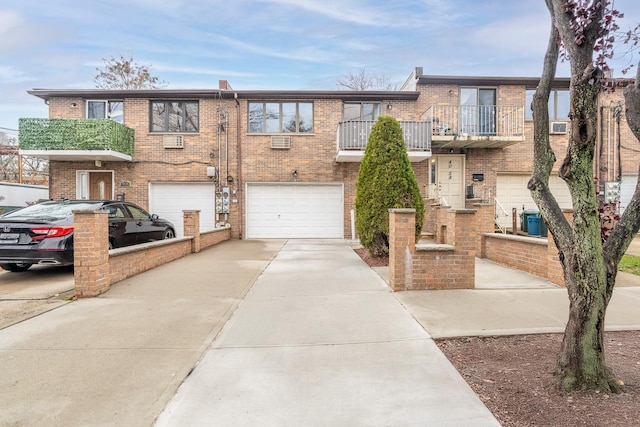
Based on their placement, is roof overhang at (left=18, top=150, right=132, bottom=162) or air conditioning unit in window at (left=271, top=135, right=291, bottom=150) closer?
roof overhang at (left=18, top=150, right=132, bottom=162)

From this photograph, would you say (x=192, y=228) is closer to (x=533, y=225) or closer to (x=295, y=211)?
(x=295, y=211)

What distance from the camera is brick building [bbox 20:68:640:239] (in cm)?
1362

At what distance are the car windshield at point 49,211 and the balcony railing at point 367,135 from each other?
27.0 ft

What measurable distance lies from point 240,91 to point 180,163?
3645 millimetres

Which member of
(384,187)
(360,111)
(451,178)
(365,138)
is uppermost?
(360,111)

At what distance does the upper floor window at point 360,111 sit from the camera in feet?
46.0

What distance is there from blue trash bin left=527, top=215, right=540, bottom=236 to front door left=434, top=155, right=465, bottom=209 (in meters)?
2.40

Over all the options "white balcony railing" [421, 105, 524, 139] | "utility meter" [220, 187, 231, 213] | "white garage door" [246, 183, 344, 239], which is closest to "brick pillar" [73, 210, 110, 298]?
"utility meter" [220, 187, 231, 213]

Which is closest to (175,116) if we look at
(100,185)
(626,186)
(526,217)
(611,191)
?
(100,185)

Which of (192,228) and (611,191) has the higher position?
(611,191)

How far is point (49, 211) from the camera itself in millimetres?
6723

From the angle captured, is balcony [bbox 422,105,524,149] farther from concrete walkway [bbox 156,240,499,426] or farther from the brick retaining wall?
the brick retaining wall

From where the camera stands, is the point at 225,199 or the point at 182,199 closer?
the point at 225,199

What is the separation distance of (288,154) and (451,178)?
649 centimetres
